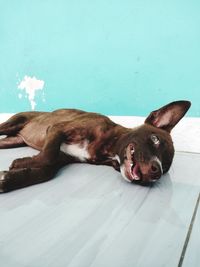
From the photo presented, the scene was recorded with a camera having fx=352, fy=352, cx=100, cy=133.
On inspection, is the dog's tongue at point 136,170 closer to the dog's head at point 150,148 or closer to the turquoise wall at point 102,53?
the dog's head at point 150,148

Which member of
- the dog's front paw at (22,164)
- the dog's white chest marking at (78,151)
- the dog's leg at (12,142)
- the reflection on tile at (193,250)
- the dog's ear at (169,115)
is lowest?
the dog's leg at (12,142)

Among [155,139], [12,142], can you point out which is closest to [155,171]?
[155,139]

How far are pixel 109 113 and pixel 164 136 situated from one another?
90cm

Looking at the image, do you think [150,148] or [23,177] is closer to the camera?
[23,177]

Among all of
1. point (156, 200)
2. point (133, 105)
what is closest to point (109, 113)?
point (133, 105)

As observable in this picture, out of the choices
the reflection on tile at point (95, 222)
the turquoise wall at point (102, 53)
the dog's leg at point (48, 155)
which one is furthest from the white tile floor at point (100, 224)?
the turquoise wall at point (102, 53)

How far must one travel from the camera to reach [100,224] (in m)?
0.97

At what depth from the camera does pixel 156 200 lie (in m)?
1.21

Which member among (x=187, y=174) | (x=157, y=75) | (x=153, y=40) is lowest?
(x=187, y=174)

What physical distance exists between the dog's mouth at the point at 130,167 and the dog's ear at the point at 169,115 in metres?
0.29

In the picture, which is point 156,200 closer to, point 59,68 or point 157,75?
point 157,75

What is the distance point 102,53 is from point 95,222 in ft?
5.38

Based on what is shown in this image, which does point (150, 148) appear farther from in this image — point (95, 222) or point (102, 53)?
point (102, 53)

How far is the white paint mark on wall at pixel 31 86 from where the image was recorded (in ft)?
8.67
